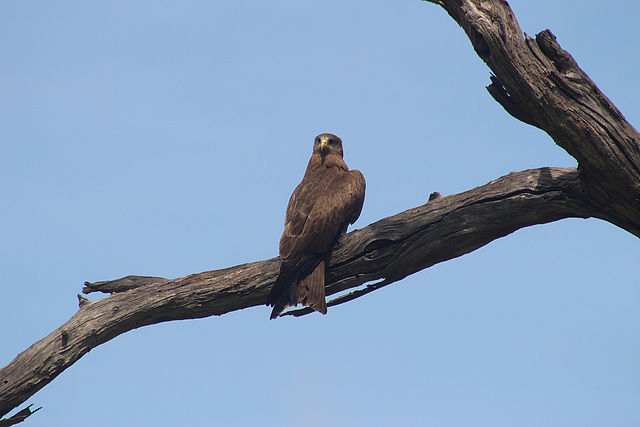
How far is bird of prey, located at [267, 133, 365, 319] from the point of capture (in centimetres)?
548

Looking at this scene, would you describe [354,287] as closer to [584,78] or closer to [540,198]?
[540,198]

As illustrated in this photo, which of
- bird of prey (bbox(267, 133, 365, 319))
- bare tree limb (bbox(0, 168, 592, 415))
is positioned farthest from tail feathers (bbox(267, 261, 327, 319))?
bare tree limb (bbox(0, 168, 592, 415))

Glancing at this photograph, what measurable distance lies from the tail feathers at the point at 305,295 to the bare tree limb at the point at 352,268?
151 mm

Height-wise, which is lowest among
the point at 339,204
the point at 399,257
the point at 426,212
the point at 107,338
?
the point at 107,338

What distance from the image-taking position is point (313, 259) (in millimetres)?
5590

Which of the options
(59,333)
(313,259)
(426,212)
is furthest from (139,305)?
(426,212)

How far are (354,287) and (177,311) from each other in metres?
1.59

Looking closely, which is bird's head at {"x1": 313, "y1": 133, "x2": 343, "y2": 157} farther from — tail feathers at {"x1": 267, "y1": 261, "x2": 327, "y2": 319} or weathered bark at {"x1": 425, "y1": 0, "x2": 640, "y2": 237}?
weathered bark at {"x1": 425, "y1": 0, "x2": 640, "y2": 237}

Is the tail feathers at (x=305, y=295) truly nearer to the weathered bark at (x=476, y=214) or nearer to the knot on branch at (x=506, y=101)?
the weathered bark at (x=476, y=214)

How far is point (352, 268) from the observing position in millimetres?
5531

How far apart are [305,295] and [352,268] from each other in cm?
48

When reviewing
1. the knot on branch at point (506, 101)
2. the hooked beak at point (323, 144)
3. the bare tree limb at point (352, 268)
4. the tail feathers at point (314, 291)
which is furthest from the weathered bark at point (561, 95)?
the hooked beak at point (323, 144)

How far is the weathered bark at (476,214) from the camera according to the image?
4410 millimetres

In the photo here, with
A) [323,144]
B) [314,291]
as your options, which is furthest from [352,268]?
[323,144]
